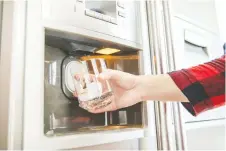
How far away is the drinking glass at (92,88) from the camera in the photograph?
0.69m

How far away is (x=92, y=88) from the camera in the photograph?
69 cm

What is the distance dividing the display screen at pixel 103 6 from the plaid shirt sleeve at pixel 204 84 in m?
0.29

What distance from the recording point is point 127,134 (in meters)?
0.78

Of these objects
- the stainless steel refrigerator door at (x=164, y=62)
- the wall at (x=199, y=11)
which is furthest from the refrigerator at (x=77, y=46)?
the wall at (x=199, y=11)

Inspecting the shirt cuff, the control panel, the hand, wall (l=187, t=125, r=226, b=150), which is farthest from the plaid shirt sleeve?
wall (l=187, t=125, r=226, b=150)

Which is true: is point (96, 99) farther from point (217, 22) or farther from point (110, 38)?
point (217, 22)

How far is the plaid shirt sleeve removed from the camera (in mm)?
668

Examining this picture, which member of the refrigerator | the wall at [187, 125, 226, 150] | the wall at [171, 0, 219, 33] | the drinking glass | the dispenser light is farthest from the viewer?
the wall at [187, 125, 226, 150]

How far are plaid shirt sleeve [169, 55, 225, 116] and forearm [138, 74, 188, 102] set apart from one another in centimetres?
2

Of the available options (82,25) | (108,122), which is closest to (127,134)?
(108,122)

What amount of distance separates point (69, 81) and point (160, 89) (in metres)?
0.28

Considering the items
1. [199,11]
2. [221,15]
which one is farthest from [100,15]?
[221,15]

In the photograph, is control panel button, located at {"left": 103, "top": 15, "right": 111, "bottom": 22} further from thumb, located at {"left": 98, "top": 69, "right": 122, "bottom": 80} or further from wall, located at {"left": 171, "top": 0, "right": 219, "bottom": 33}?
wall, located at {"left": 171, "top": 0, "right": 219, "bottom": 33}

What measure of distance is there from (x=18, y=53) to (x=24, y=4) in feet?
0.41
